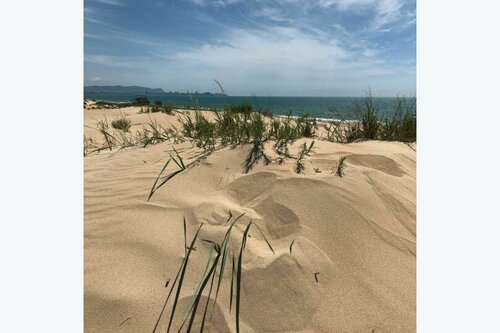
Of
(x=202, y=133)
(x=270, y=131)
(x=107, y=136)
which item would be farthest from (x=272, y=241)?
(x=107, y=136)

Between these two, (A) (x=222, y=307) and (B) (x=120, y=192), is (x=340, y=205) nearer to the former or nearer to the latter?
(A) (x=222, y=307)

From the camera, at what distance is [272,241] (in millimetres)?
1617

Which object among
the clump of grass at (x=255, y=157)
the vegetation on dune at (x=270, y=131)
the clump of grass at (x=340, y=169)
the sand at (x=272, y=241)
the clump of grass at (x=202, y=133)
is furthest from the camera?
the clump of grass at (x=202, y=133)

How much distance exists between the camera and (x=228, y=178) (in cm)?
218

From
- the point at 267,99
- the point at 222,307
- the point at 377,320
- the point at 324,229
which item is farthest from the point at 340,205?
the point at 267,99

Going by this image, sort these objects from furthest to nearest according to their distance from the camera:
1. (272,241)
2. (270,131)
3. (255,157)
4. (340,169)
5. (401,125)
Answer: (401,125), (270,131), (255,157), (340,169), (272,241)

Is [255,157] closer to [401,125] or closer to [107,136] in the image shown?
[401,125]

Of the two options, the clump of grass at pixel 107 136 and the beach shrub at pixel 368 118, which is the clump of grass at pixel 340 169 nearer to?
the beach shrub at pixel 368 118

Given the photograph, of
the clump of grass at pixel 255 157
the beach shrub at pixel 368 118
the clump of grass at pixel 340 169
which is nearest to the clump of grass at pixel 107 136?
the clump of grass at pixel 255 157

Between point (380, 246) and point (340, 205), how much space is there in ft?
1.12

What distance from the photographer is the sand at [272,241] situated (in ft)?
4.17

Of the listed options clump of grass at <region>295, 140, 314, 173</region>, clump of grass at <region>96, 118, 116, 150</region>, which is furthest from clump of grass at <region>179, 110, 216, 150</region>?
clump of grass at <region>96, 118, 116, 150</region>

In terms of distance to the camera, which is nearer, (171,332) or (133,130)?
(171,332)

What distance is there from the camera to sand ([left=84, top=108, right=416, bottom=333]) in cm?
127
